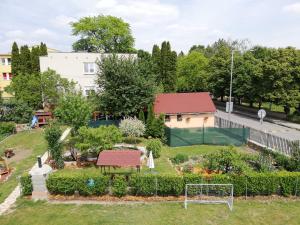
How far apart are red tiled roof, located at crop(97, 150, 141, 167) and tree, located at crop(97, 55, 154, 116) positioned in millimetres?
11253

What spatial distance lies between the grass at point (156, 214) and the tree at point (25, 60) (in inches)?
1423

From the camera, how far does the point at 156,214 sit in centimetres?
1354

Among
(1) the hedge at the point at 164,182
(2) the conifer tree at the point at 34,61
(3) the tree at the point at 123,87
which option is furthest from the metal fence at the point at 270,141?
(2) the conifer tree at the point at 34,61

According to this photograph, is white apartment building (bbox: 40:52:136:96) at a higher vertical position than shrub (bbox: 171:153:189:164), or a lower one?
higher

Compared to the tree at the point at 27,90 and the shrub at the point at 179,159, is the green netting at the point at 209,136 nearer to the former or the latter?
the shrub at the point at 179,159

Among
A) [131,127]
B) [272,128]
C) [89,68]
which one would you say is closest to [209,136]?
[131,127]

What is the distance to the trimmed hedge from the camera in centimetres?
1506

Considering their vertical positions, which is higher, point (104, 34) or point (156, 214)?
point (104, 34)

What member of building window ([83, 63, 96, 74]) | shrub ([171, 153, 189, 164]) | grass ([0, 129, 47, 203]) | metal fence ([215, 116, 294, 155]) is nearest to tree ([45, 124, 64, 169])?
grass ([0, 129, 47, 203])

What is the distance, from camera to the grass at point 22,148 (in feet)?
55.6

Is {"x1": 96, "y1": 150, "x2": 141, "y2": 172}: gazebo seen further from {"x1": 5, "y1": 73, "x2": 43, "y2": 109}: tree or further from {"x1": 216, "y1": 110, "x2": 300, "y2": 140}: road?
{"x1": 5, "y1": 73, "x2": 43, "y2": 109}: tree

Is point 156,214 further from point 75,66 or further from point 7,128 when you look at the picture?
point 75,66

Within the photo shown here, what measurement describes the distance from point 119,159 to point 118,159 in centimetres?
6

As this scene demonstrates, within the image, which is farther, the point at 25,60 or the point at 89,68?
the point at 25,60
